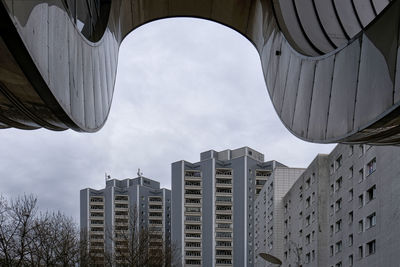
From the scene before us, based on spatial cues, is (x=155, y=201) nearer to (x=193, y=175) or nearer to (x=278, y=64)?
(x=193, y=175)

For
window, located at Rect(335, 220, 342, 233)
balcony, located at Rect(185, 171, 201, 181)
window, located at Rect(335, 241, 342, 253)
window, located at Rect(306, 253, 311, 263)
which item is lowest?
window, located at Rect(306, 253, 311, 263)

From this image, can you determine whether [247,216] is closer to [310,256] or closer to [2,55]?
[310,256]

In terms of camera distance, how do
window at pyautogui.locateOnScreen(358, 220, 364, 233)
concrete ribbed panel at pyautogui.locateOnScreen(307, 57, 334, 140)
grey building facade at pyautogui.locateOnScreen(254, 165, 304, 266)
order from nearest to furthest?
concrete ribbed panel at pyautogui.locateOnScreen(307, 57, 334, 140) < window at pyautogui.locateOnScreen(358, 220, 364, 233) < grey building facade at pyautogui.locateOnScreen(254, 165, 304, 266)

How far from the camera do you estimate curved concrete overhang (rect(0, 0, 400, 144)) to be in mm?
5684

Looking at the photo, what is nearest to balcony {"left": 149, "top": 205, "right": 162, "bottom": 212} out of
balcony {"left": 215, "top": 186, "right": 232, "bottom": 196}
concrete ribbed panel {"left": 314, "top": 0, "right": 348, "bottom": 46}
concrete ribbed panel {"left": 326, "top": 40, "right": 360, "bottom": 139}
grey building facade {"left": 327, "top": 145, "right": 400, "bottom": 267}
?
balcony {"left": 215, "top": 186, "right": 232, "bottom": 196}

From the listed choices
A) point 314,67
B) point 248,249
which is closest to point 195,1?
point 314,67

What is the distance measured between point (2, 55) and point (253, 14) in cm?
1167

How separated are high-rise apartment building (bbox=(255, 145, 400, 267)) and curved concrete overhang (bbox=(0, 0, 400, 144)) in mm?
21721

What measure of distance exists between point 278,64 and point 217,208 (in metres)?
99.5

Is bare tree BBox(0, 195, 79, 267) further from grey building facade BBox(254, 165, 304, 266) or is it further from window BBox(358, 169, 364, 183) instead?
grey building facade BBox(254, 165, 304, 266)

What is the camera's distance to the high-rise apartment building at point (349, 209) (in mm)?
34000

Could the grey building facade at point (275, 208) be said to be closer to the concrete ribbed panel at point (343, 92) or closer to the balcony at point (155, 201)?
the balcony at point (155, 201)

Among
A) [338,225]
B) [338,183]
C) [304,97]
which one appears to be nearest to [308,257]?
[338,225]

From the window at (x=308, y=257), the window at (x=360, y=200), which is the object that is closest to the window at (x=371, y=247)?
the window at (x=360, y=200)
